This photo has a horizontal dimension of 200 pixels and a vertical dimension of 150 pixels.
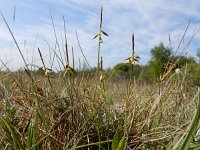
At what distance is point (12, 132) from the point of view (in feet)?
3.16

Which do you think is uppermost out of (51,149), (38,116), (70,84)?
(70,84)

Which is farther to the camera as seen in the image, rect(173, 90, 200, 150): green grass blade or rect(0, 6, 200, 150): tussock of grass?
rect(0, 6, 200, 150): tussock of grass

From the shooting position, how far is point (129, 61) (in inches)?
43.4

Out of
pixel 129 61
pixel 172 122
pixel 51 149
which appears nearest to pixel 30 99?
pixel 51 149

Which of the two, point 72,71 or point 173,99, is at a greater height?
point 72,71

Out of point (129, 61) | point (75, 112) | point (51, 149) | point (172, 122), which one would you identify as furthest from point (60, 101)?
point (172, 122)

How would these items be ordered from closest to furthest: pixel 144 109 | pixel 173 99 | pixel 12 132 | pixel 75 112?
pixel 12 132
pixel 75 112
pixel 144 109
pixel 173 99

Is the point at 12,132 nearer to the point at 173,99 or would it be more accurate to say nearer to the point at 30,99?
the point at 30,99

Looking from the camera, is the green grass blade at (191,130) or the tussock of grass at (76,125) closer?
the green grass blade at (191,130)

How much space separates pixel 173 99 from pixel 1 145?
0.88m

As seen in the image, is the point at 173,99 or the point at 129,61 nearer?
the point at 129,61

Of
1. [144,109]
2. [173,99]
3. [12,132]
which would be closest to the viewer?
[12,132]

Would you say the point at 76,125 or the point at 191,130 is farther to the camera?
the point at 76,125

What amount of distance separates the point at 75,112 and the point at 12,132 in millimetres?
232
